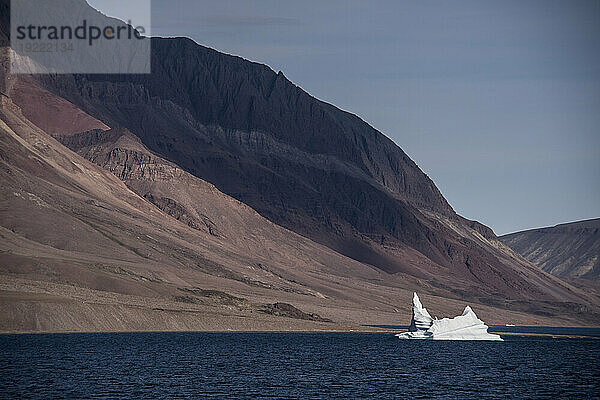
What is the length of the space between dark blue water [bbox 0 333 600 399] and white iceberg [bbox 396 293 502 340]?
638 centimetres

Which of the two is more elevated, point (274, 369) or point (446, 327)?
point (446, 327)

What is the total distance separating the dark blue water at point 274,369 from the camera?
262ft

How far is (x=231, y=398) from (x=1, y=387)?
1878 centimetres

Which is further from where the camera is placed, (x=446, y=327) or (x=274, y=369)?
(x=446, y=327)

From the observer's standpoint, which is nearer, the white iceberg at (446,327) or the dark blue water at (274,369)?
the dark blue water at (274,369)

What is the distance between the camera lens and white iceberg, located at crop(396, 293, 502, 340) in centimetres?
16250

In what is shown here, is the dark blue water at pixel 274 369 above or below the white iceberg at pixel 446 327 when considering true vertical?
below

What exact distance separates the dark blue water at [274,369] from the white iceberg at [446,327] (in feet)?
20.9

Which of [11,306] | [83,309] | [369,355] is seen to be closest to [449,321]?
[369,355]

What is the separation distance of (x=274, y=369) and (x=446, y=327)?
67793 mm

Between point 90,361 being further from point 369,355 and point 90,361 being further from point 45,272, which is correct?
point 45,272

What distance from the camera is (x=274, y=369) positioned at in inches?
3969

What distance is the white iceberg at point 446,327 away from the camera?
162500 millimetres

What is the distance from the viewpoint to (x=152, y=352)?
390 ft
